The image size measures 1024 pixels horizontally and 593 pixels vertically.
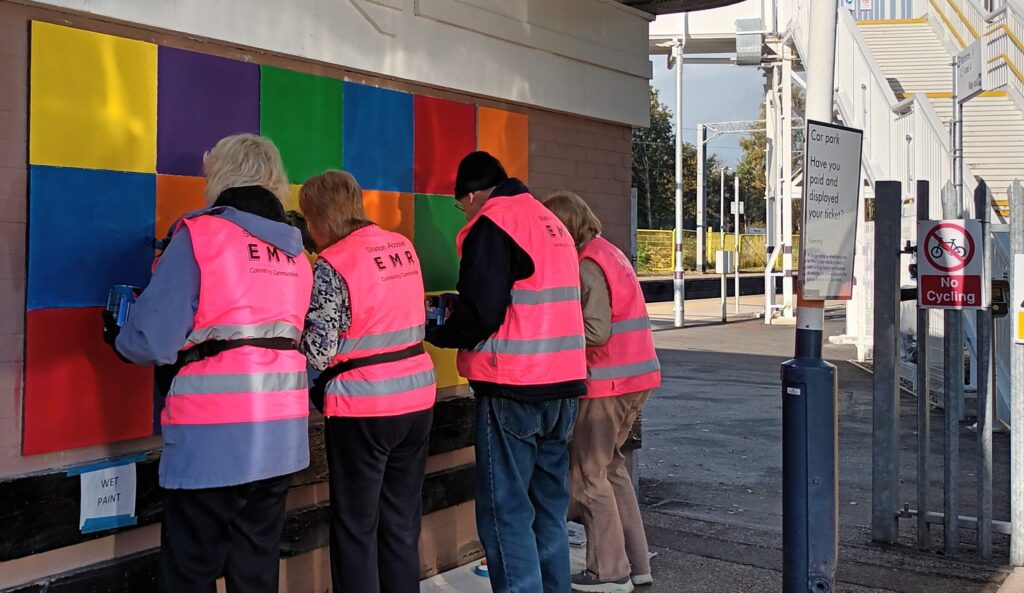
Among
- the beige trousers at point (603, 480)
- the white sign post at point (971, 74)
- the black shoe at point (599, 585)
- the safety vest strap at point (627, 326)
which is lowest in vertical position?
the black shoe at point (599, 585)

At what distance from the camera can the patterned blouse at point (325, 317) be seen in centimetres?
370

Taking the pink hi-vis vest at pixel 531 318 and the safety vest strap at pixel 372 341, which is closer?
the safety vest strap at pixel 372 341

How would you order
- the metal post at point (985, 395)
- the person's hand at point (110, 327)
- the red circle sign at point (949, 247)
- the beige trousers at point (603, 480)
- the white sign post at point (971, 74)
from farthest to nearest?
the white sign post at point (971, 74), the red circle sign at point (949, 247), the metal post at point (985, 395), the beige trousers at point (603, 480), the person's hand at point (110, 327)

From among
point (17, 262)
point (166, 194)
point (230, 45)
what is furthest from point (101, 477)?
point (230, 45)

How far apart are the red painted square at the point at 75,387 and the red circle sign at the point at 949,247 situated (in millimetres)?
4415

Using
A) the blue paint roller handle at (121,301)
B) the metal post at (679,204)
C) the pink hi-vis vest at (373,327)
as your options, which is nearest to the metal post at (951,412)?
the pink hi-vis vest at (373,327)

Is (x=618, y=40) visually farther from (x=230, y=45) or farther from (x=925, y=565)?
(x=925, y=565)

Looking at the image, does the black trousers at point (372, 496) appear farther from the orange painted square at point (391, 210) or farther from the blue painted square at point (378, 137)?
the blue painted square at point (378, 137)

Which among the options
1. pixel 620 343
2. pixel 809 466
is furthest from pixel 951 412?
pixel 620 343

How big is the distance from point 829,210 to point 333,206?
2.12 metres

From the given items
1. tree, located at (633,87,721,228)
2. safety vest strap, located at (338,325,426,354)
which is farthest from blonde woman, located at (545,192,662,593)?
tree, located at (633,87,721,228)

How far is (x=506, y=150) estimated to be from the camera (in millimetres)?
5664

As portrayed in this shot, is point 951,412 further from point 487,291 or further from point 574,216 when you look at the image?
point 487,291

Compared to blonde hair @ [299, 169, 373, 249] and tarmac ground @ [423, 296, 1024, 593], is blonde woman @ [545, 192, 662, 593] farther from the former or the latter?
blonde hair @ [299, 169, 373, 249]
